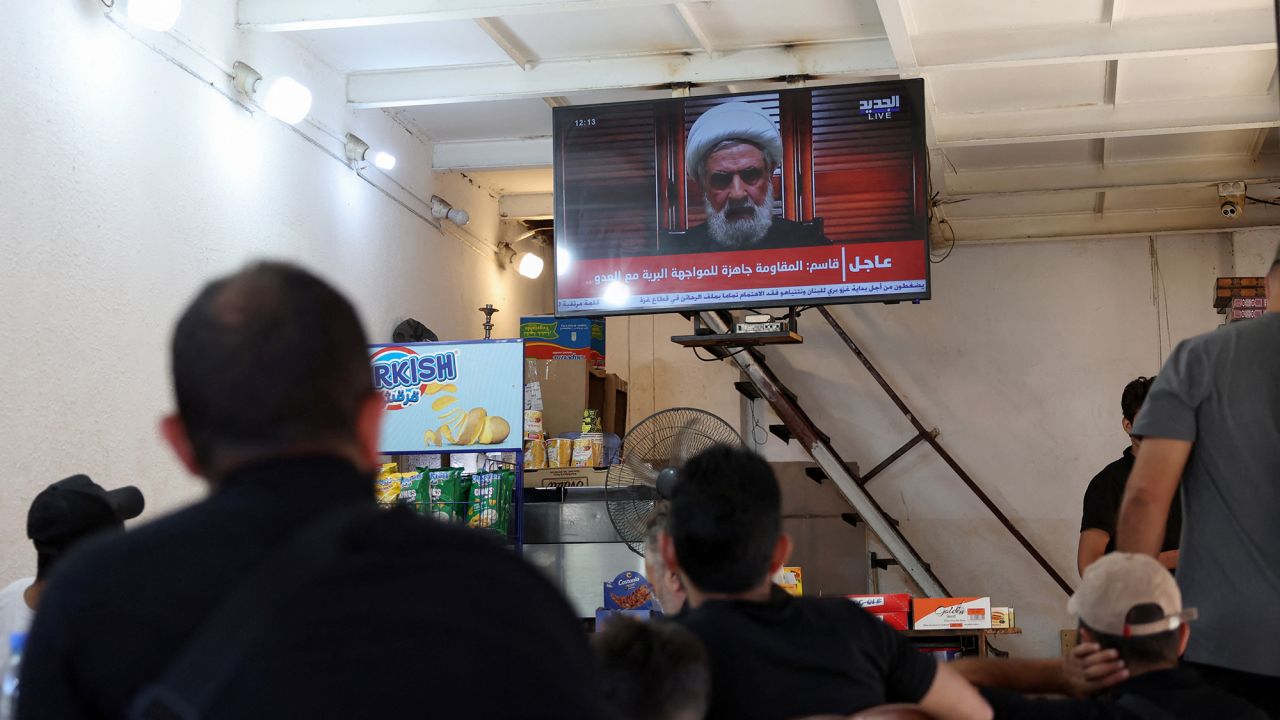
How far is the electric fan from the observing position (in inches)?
215

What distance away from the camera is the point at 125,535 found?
0.98 m

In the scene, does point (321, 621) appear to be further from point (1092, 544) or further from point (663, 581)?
point (1092, 544)

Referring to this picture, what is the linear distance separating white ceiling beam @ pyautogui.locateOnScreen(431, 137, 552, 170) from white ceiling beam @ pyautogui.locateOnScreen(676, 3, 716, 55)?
180 centimetres

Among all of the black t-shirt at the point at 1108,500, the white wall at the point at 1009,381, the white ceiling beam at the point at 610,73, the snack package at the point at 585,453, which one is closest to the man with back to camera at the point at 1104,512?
the black t-shirt at the point at 1108,500

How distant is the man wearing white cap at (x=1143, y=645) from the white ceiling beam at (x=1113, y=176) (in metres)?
6.53

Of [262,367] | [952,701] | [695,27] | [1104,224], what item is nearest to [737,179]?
[695,27]

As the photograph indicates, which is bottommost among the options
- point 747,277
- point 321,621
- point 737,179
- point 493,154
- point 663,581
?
point 663,581

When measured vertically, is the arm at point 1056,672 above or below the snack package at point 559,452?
below

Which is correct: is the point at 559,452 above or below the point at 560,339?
below

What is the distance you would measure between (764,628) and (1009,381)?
767 centimetres

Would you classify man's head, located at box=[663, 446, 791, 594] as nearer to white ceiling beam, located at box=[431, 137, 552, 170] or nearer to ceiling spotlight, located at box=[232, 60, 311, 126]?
ceiling spotlight, located at box=[232, 60, 311, 126]

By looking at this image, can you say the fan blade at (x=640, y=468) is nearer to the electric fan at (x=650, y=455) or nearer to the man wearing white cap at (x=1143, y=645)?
the electric fan at (x=650, y=455)

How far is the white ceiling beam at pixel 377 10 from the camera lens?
5168 mm

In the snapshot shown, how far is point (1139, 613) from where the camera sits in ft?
6.41
